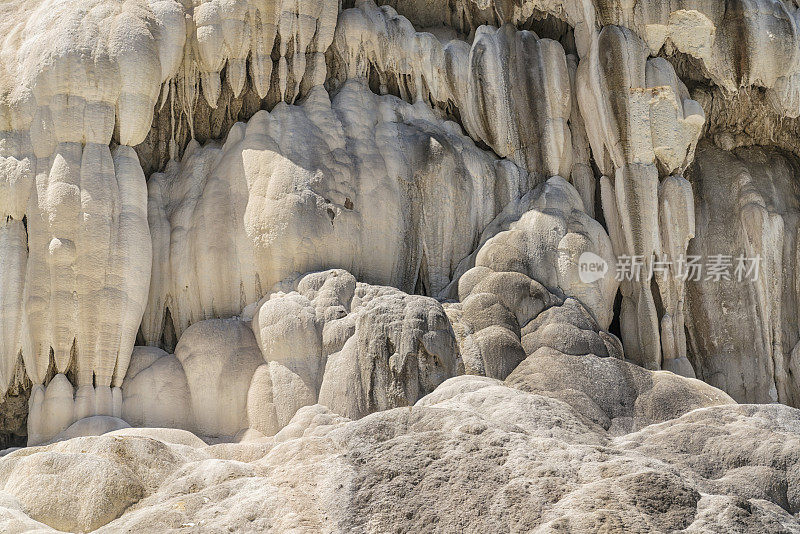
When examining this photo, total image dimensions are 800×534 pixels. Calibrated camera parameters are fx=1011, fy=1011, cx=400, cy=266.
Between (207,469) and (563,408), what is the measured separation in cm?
290

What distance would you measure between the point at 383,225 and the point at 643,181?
3342 millimetres

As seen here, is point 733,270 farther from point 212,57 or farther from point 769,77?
point 212,57

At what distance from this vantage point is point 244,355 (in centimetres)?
1116

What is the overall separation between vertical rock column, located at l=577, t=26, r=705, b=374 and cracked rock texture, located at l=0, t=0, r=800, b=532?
4 centimetres

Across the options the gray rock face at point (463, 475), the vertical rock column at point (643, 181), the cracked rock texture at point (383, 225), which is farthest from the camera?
the vertical rock column at point (643, 181)

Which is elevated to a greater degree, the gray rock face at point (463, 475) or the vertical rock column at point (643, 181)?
the vertical rock column at point (643, 181)

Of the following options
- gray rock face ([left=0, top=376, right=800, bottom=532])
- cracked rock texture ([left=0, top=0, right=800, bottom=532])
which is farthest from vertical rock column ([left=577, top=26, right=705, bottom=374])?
gray rock face ([left=0, top=376, right=800, bottom=532])

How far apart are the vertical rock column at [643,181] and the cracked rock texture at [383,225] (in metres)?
0.04

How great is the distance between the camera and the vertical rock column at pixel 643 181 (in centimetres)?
1273

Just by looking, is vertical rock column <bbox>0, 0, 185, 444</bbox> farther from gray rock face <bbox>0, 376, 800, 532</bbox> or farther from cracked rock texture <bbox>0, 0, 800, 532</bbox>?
gray rock face <bbox>0, 376, 800, 532</bbox>

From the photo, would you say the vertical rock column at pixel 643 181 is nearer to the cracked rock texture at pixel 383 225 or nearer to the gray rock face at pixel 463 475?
the cracked rock texture at pixel 383 225

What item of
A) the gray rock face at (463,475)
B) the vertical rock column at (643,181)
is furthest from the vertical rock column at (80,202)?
the vertical rock column at (643,181)

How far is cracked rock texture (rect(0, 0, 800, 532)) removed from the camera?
10078mm

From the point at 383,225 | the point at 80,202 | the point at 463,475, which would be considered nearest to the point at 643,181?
the point at 383,225
